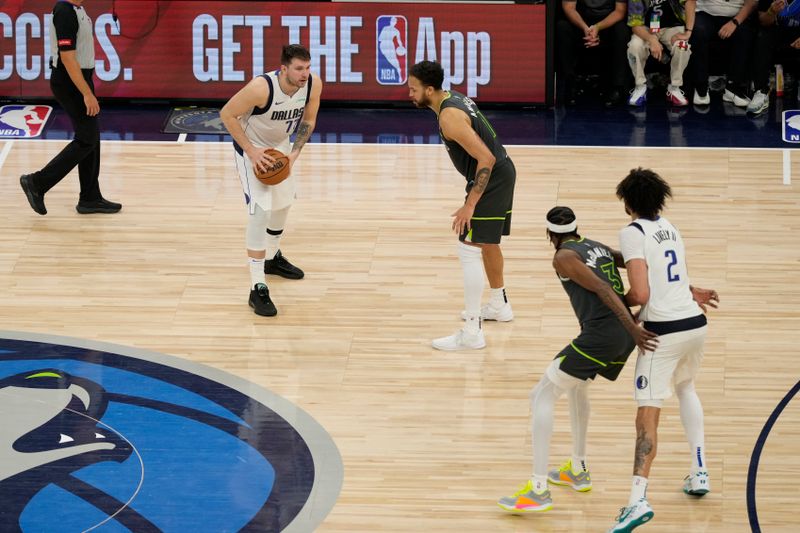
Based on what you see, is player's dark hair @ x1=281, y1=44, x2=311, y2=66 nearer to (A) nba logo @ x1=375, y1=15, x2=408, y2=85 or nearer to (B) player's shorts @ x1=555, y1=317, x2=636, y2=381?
(B) player's shorts @ x1=555, y1=317, x2=636, y2=381

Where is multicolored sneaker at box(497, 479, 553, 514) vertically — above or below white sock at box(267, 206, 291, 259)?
below

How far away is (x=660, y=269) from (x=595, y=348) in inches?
19.6

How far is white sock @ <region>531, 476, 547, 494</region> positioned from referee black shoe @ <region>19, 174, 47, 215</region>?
5583 mm

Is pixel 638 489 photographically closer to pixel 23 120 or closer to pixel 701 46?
pixel 701 46

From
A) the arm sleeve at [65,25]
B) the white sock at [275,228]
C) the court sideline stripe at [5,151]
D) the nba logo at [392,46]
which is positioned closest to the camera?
the white sock at [275,228]

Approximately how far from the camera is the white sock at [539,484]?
21.6ft

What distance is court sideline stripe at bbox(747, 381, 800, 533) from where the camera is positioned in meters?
6.60

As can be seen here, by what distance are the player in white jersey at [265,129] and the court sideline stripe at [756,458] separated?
3.38 meters

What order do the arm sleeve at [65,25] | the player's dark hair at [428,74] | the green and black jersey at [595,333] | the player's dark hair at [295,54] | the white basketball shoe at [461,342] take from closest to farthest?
the green and black jersey at [595,333]
the player's dark hair at [428,74]
the white basketball shoe at [461,342]
the player's dark hair at [295,54]
the arm sleeve at [65,25]

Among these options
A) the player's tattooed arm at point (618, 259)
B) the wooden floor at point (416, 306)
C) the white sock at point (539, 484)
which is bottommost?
the wooden floor at point (416, 306)

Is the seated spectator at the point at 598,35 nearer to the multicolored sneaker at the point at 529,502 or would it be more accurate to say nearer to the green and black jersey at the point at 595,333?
the green and black jersey at the point at 595,333

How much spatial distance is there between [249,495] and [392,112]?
723 centimetres

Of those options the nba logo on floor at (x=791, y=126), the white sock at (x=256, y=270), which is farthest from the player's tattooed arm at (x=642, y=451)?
the nba logo on floor at (x=791, y=126)

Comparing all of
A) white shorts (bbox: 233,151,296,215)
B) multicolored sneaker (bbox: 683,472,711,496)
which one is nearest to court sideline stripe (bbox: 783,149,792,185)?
white shorts (bbox: 233,151,296,215)
